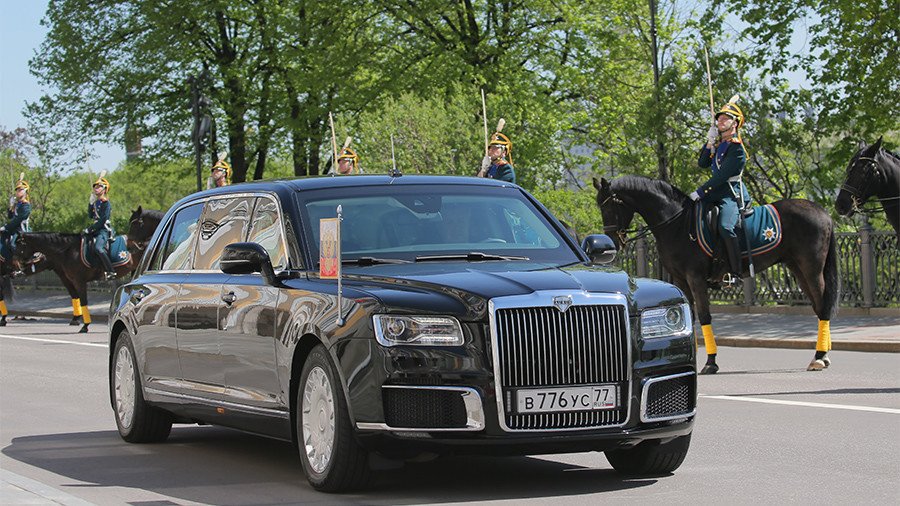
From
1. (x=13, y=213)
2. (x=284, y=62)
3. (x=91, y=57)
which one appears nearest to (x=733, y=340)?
(x=13, y=213)

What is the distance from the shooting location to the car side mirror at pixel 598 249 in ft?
34.4

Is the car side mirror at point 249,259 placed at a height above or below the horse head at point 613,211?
below

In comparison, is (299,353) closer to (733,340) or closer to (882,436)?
(882,436)

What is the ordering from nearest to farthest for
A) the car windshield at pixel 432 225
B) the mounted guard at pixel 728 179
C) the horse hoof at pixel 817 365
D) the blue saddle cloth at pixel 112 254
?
the car windshield at pixel 432 225 → the horse hoof at pixel 817 365 → the mounted guard at pixel 728 179 → the blue saddle cloth at pixel 112 254

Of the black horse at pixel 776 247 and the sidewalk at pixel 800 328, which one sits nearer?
the black horse at pixel 776 247

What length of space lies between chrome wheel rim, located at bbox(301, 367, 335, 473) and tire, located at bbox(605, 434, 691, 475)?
67.7 inches

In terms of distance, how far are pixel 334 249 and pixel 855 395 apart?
22.8 feet

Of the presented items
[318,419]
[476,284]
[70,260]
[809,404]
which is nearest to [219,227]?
[318,419]

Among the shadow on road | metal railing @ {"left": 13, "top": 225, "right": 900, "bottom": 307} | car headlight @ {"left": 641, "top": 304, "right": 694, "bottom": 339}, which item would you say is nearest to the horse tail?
metal railing @ {"left": 13, "top": 225, "right": 900, "bottom": 307}

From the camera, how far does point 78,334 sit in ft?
105

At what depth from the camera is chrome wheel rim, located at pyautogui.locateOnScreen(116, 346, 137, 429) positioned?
40.6 feet

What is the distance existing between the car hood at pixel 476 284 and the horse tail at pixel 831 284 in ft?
32.5

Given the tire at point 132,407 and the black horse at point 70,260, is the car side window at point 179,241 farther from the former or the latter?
the black horse at point 70,260

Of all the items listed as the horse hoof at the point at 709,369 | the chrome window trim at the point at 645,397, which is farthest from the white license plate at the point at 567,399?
the horse hoof at the point at 709,369
